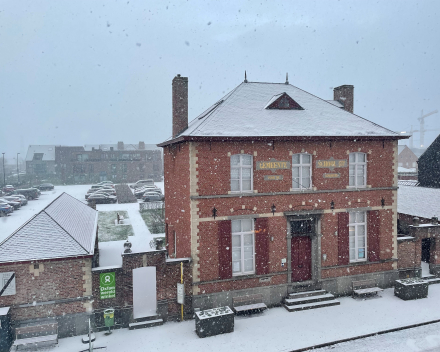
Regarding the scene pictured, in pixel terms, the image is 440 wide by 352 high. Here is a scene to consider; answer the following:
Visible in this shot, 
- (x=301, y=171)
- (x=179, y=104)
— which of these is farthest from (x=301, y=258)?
(x=179, y=104)

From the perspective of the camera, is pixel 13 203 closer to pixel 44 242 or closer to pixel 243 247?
pixel 44 242

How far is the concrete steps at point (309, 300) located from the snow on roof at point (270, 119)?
7077mm

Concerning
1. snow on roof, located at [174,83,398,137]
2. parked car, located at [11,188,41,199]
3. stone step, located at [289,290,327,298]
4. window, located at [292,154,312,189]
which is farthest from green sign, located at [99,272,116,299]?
parked car, located at [11,188,41,199]

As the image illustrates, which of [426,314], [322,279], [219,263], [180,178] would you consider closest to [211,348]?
[219,263]

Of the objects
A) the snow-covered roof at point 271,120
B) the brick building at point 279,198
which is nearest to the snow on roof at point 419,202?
the brick building at point 279,198

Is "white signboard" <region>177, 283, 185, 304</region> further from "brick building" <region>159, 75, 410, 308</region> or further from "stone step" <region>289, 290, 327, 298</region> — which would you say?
"stone step" <region>289, 290, 327, 298</region>

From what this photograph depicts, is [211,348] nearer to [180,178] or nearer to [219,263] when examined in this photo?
[219,263]

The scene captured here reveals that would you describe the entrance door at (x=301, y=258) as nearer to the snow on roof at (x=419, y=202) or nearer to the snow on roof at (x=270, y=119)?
the snow on roof at (x=270, y=119)

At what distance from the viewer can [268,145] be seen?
1436 centimetres

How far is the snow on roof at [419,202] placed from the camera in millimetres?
20078

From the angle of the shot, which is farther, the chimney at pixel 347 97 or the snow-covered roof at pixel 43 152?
the snow-covered roof at pixel 43 152

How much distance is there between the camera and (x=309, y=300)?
1430 centimetres

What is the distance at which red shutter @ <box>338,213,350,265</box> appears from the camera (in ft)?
50.2

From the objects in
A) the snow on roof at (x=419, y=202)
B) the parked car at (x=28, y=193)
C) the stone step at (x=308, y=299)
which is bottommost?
the stone step at (x=308, y=299)
